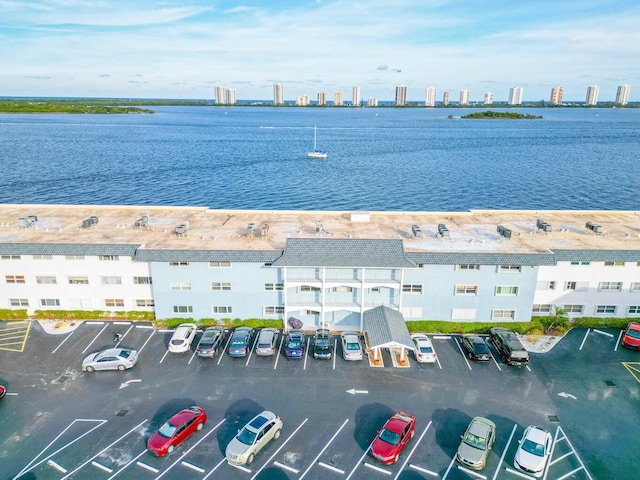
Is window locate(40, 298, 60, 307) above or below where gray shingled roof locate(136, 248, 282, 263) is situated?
below

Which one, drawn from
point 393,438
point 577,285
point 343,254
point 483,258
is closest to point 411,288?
point 483,258

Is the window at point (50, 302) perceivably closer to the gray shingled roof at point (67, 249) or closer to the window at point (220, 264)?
the gray shingled roof at point (67, 249)

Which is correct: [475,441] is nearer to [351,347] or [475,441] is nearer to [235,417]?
Result: [351,347]

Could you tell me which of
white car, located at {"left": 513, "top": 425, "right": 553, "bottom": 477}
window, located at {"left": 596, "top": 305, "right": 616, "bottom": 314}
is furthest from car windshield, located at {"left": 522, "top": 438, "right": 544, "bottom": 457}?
window, located at {"left": 596, "top": 305, "right": 616, "bottom": 314}

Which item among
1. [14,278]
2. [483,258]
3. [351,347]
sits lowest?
[351,347]

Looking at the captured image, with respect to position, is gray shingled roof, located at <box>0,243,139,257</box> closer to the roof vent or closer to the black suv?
the black suv

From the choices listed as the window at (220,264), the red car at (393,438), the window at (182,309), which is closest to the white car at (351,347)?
the red car at (393,438)

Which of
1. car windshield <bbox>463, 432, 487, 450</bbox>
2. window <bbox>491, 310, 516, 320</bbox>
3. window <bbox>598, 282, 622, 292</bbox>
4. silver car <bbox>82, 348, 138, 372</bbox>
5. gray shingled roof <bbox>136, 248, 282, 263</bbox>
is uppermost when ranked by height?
gray shingled roof <bbox>136, 248, 282, 263</bbox>
